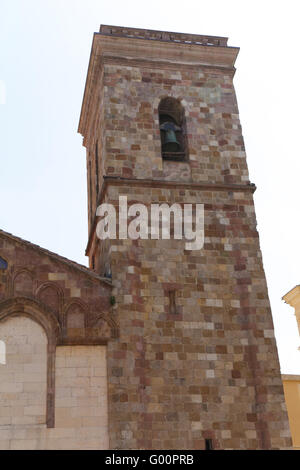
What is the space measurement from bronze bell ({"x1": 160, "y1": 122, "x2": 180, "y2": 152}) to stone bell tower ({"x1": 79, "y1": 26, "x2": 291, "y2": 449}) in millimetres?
30

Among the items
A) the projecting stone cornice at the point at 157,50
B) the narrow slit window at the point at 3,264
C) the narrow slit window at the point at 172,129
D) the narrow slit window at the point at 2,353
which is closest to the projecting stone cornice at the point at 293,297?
the narrow slit window at the point at 172,129

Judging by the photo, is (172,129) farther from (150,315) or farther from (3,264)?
(3,264)

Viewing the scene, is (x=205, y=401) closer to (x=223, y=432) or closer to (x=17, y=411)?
(x=223, y=432)

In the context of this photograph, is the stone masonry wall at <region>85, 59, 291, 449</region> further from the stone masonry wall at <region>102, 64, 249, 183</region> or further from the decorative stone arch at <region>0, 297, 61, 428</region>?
the decorative stone arch at <region>0, 297, 61, 428</region>

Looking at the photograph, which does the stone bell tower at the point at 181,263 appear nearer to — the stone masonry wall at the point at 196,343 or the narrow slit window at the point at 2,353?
the stone masonry wall at the point at 196,343

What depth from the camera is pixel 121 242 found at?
1455 centimetres

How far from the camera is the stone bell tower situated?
13.0 meters

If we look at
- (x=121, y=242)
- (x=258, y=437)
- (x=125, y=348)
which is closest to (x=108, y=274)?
(x=121, y=242)

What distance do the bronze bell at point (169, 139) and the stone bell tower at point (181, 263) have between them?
30mm

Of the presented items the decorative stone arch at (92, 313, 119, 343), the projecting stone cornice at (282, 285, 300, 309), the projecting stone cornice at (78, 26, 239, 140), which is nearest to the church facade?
the decorative stone arch at (92, 313, 119, 343)

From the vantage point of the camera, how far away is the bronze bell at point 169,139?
16391 millimetres

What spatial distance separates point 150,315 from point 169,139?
4.78 m

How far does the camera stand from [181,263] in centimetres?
1463

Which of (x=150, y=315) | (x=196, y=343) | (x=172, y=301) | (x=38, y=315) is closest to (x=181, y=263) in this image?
(x=172, y=301)
